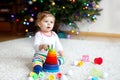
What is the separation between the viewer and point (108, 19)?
3.13 metres

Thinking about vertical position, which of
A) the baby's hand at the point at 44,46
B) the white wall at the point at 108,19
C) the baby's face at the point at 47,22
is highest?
the baby's face at the point at 47,22

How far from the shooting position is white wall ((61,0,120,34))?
3065 mm

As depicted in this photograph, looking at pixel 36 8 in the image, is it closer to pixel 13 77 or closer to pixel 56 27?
pixel 56 27

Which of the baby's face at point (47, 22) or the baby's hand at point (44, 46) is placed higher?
the baby's face at point (47, 22)

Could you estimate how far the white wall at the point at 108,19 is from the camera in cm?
307

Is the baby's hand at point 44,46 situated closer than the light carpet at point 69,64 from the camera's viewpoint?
No

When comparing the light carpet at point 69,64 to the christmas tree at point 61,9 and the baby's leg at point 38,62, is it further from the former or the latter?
the christmas tree at point 61,9

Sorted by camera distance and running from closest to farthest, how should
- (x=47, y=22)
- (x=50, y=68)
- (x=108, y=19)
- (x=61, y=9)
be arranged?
(x=50, y=68) → (x=47, y=22) → (x=61, y=9) → (x=108, y=19)

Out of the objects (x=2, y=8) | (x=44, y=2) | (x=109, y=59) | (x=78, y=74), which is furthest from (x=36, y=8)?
(x=78, y=74)

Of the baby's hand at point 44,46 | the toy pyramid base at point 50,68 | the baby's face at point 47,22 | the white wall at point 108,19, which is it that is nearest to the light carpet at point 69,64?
the toy pyramid base at point 50,68

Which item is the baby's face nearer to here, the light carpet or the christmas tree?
the light carpet

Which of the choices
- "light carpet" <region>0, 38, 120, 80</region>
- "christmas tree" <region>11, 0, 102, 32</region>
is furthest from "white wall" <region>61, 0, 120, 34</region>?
"light carpet" <region>0, 38, 120, 80</region>

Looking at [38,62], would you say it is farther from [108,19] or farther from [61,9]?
[108,19]

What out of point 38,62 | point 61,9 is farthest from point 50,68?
point 61,9
